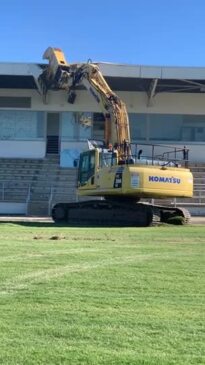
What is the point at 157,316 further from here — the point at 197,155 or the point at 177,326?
the point at 197,155

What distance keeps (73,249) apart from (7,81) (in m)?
→ 24.7

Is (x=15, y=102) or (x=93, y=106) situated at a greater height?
(x=15, y=102)

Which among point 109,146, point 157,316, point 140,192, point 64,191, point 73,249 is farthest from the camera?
point 64,191

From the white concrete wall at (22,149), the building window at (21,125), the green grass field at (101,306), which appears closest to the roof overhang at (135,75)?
the building window at (21,125)

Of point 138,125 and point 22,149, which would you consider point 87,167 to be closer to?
point 22,149

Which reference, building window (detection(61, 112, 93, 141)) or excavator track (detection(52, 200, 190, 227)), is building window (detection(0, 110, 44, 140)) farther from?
excavator track (detection(52, 200, 190, 227))

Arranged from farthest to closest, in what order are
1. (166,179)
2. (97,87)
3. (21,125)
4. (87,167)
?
(21,125), (97,87), (87,167), (166,179)

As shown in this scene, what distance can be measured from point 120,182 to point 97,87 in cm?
607

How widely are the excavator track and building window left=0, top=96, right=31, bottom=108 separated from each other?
15.1 metres

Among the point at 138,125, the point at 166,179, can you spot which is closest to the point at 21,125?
the point at 138,125

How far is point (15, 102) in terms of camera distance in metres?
35.8

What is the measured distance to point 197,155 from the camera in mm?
35219

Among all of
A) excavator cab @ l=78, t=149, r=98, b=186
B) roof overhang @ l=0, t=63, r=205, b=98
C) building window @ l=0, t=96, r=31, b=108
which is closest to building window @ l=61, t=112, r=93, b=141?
building window @ l=0, t=96, r=31, b=108

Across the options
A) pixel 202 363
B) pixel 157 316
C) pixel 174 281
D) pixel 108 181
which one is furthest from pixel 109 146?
pixel 202 363
